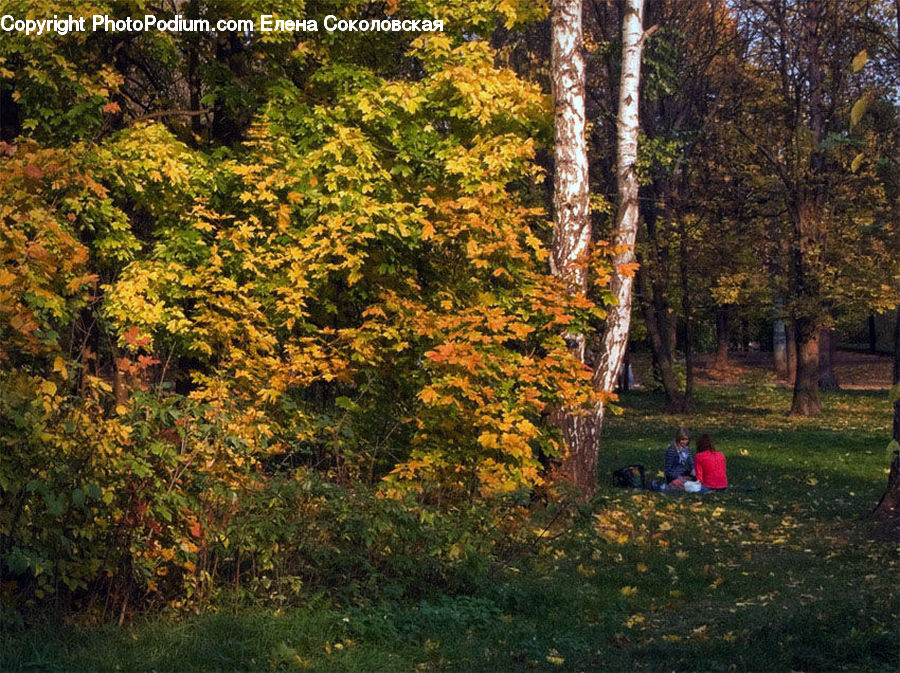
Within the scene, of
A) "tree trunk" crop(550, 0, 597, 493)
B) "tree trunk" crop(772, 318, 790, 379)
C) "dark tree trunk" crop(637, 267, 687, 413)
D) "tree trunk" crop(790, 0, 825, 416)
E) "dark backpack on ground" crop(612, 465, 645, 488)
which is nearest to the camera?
"tree trunk" crop(550, 0, 597, 493)

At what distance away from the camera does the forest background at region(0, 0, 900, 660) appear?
6578mm

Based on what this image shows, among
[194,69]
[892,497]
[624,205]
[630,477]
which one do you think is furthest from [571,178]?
[194,69]

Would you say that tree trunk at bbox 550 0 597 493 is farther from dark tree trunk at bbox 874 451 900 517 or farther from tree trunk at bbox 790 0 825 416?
tree trunk at bbox 790 0 825 416

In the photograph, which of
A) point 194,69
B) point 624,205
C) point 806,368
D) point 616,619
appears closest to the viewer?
point 616,619

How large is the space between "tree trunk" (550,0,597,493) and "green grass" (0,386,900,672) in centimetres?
84

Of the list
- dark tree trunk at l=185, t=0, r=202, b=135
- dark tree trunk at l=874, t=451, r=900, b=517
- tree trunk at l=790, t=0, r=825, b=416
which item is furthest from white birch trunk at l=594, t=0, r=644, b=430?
tree trunk at l=790, t=0, r=825, b=416

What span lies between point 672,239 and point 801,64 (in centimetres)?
611

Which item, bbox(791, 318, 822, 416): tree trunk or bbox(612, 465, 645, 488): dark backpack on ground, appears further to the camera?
bbox(791, 318, 822, 416): tree trunk

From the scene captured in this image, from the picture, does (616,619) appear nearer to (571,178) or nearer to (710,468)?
(571,178)

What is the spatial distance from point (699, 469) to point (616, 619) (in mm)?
8507

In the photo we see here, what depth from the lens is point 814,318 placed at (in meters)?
28.7

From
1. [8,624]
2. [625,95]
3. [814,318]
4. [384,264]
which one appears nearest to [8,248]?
[8,624]

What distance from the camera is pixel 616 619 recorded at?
8.01m

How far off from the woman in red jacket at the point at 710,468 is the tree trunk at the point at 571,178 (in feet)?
10.6
